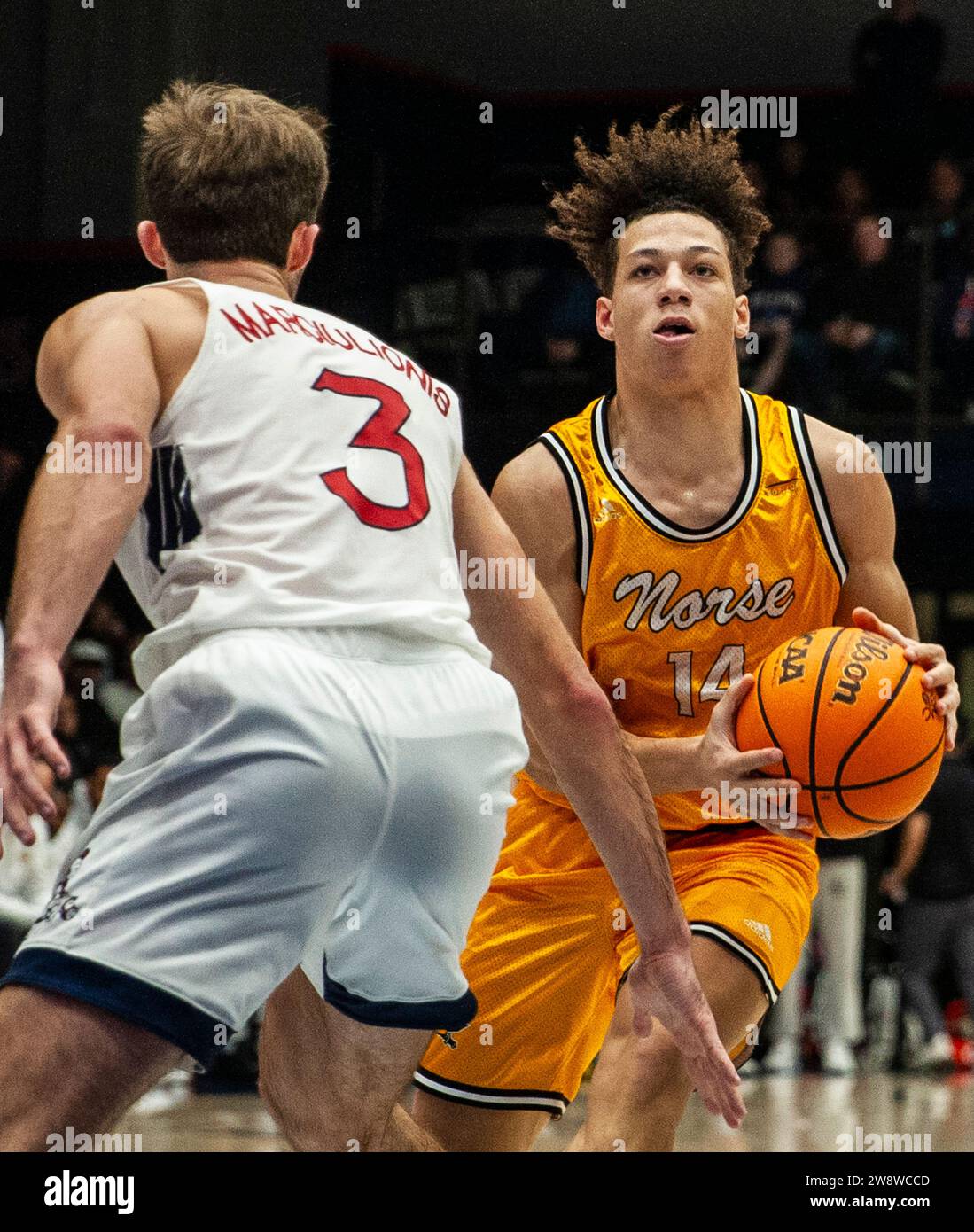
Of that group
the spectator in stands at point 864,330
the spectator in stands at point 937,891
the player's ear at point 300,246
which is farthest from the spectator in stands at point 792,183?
the player's ear at point 300,246

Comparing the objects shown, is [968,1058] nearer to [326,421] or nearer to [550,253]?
[550,253]

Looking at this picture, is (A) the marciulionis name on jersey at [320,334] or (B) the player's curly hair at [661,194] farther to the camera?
(B) the player's curly hair at [661,194]

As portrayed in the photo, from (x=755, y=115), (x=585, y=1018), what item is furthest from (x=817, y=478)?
(x=755, y=115)

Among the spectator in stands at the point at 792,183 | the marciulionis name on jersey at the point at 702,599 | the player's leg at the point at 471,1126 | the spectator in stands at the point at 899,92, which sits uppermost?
the spectator in stands at the point at 899,92

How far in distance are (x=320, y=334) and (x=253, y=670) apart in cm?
56

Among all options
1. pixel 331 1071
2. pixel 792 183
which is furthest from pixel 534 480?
pixel 792 183

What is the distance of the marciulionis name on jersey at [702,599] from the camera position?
376 cm

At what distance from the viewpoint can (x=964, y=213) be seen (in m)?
10.6

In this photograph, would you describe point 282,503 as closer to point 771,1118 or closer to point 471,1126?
point 471,1126

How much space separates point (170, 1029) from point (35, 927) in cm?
22

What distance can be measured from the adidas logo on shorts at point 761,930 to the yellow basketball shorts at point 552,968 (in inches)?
6.8

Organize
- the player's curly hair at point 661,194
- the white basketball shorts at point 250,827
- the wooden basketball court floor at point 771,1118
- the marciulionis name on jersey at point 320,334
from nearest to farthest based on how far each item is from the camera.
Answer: the white basketball shorts at point 250,827
the marciulionis name on jersey at point 320,334
the player's curly hair at point 661,194
the wooden basketball court floor at point 771,1118

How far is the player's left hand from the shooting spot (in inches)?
132

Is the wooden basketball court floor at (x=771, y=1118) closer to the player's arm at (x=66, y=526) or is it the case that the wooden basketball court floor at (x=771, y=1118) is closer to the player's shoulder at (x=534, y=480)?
the player's shoulder at (x=534, y=480)
